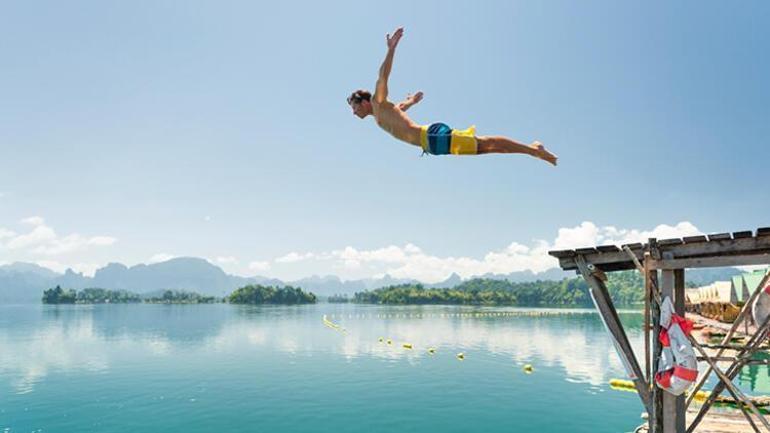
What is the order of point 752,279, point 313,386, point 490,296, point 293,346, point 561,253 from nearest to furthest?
point 561,253 < point 313,386 < point 752,279 < point 293,346 < point 490,296

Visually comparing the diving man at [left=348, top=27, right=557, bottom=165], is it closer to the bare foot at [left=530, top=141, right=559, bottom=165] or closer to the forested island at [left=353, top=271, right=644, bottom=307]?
the bare foot at [left=530, top=141, right=559, bottom=165]

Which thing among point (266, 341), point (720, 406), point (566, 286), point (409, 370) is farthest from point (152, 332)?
point (566, 286)

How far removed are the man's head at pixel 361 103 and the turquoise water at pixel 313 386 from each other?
17147 mm

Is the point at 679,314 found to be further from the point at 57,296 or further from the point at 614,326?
the point at 57,296

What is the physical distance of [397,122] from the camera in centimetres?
471

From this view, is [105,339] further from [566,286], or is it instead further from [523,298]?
[566,286]

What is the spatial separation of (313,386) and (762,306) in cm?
2440

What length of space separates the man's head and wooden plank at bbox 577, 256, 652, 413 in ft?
15.7

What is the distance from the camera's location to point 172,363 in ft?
120

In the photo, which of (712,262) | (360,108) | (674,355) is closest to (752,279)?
(712,262)

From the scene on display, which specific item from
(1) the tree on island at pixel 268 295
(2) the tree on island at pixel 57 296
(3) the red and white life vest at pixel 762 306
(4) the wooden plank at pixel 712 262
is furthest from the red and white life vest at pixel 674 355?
(2) the tree on island at pixel 57 296

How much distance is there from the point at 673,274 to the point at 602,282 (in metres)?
1.13

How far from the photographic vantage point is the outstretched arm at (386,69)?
14.1 ft

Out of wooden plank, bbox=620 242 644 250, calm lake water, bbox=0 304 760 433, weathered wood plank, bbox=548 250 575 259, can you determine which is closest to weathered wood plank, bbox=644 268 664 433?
wooden plank, bbox=620 242 644 250
